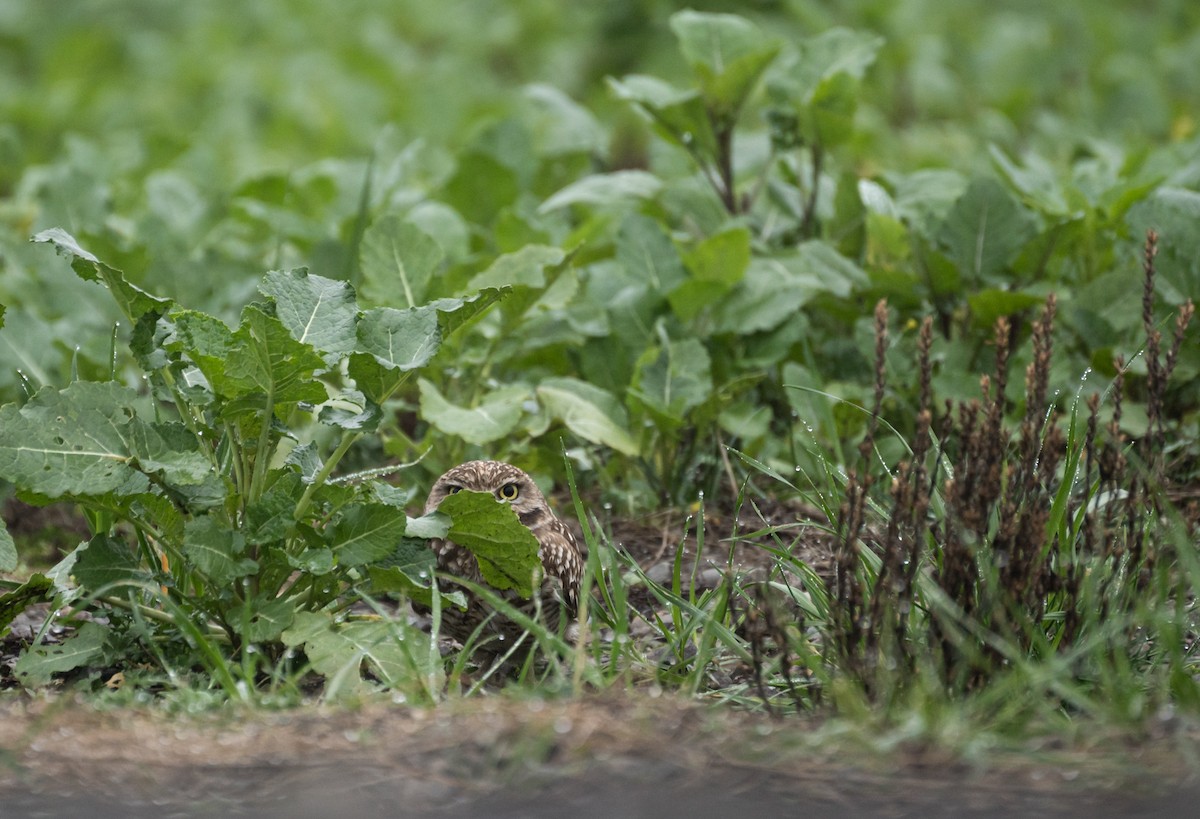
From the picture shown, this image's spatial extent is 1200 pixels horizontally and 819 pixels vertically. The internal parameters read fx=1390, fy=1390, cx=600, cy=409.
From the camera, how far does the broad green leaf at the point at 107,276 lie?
2811 mm

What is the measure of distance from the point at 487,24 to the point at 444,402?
6738mm

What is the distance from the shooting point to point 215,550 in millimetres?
2793

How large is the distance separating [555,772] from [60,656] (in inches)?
48.5

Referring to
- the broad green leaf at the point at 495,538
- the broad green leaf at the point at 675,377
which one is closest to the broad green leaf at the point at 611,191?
the broad green leaf at the point at 675,377

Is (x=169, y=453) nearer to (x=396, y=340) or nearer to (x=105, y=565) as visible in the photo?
(x=105, y=565)

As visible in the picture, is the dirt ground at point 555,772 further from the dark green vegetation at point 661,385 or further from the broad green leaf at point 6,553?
the broad green leaf at point 6,553

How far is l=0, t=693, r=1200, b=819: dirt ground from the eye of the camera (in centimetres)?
217

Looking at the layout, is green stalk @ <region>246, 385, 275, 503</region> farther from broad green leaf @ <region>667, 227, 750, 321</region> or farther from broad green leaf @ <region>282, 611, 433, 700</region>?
broad green leaf @ <region>667, 227, 750, 321</region>

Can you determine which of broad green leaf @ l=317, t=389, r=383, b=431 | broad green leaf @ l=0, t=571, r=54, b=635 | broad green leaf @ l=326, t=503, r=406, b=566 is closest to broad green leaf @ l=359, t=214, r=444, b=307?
broad green leaf @ l=317, t=389, r=383, b=431

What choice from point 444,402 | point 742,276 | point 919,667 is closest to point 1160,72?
point 742,276

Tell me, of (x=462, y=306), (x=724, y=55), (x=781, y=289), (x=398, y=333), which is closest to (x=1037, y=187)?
(x=781, y=289)

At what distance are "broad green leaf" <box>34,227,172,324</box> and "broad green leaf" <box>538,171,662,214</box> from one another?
199 centimetres

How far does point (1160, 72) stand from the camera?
8102mm

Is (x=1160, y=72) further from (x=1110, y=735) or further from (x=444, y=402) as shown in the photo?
(x=1110, y=735)
